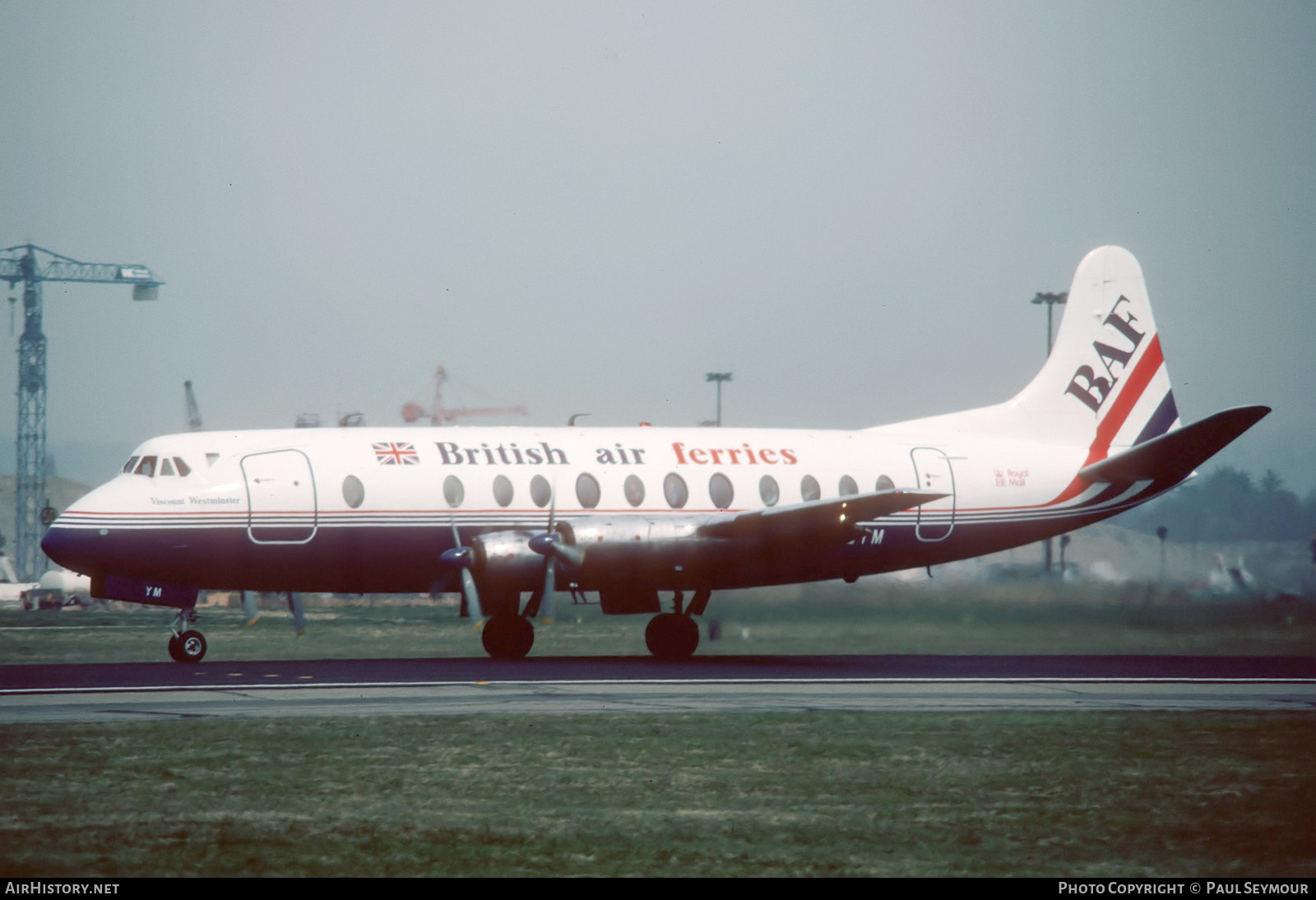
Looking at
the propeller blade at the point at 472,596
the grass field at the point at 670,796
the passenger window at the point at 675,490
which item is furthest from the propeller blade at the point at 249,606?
the grass field at the point at 670,796

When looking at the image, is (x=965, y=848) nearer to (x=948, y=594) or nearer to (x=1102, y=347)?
(x=948, y=594)

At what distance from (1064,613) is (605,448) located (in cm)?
1030

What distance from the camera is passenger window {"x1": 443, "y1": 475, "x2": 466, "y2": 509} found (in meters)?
26.5

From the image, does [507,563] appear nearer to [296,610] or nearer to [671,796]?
[296,610]

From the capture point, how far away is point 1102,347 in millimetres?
33875

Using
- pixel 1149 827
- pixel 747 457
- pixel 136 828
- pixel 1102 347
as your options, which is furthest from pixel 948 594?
pixel 136 828

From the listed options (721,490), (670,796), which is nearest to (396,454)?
(721,490)

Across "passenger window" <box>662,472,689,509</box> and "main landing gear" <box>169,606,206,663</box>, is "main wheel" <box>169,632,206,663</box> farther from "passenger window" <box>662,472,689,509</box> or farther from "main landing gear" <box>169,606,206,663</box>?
"passenger window" <box>662,472,689,509</box>

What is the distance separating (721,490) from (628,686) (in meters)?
7.90

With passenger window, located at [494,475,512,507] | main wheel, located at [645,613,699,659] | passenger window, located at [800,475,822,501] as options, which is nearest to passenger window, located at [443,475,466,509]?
passenger window, located at [494,475,512,507]

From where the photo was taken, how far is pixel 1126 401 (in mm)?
33656

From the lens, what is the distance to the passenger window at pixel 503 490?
26859 millimetres

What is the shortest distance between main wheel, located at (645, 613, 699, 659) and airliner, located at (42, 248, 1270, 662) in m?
0.04

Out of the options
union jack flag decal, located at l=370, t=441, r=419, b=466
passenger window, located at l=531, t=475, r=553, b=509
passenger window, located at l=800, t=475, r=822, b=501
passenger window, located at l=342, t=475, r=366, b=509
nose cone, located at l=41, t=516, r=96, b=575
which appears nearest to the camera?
nose cone, located at l=41, t=516, r=96, b=575
